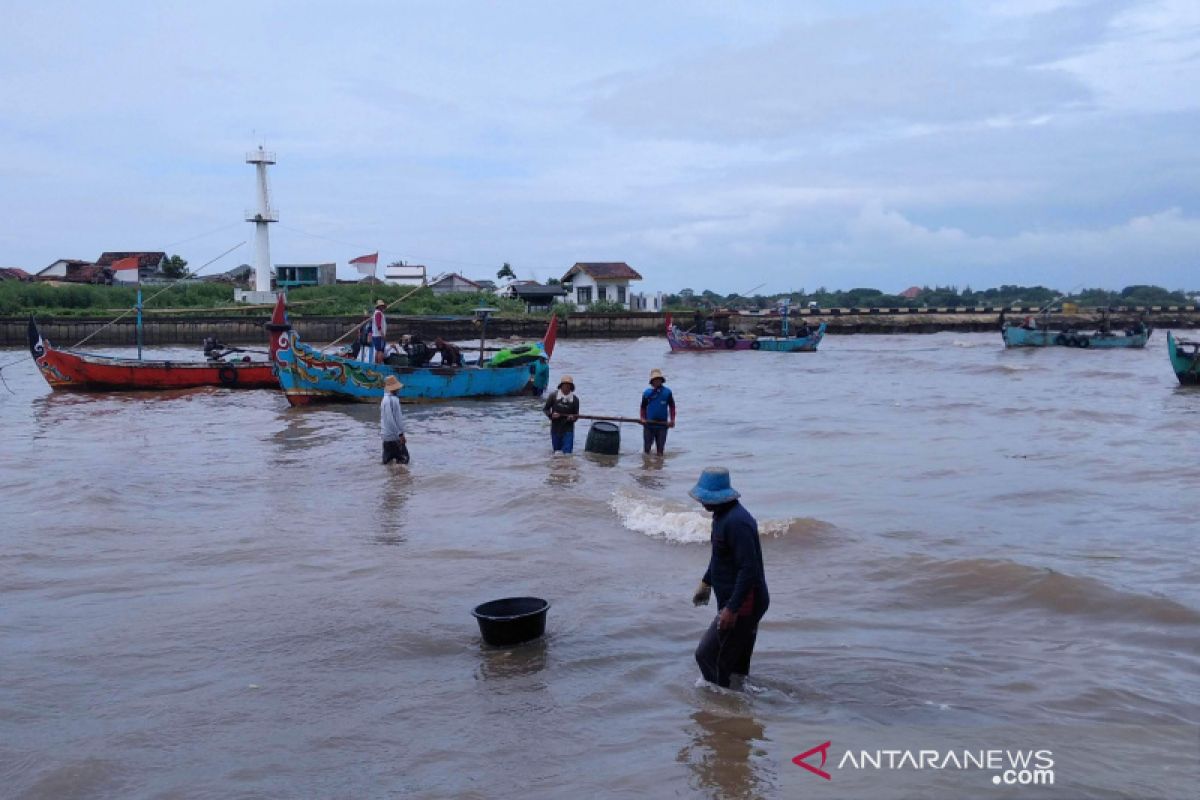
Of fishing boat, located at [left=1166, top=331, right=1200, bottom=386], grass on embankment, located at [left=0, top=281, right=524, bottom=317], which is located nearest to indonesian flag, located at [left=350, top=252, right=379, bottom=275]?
grass on embankment, located at [left=0, top=281, right=524, bottom=317]

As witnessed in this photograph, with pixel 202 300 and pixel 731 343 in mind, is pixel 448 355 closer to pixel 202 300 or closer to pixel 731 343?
pixel 731 343

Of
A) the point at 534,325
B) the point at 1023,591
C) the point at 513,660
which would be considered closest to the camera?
the point at 513,660

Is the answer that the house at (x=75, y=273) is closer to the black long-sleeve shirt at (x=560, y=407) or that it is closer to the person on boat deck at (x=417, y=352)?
the person on boat deck at (x=417, y=352)

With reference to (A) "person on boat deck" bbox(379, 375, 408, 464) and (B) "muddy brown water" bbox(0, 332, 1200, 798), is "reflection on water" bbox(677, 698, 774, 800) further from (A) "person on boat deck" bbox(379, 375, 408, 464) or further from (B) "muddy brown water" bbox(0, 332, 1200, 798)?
(A) "person on boat deck" bbox(379, 375, 408, 464)

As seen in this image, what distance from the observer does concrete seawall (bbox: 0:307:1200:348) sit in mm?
44250

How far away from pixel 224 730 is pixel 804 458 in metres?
11.0

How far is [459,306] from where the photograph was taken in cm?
5791

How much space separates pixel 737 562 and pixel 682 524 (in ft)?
15.2

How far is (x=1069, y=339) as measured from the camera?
4338cm

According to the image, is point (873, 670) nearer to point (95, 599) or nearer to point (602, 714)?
point (602, 714)

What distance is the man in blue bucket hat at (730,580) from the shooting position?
5367 millimetres

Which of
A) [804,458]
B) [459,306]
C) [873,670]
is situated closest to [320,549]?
[873,670]

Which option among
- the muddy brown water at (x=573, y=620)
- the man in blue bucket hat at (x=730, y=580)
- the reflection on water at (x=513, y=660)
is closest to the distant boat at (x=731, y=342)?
the muddy brown water at (x=573, y=620)

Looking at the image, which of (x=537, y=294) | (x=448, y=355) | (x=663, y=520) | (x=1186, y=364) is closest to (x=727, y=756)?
(x=663, y=520)
